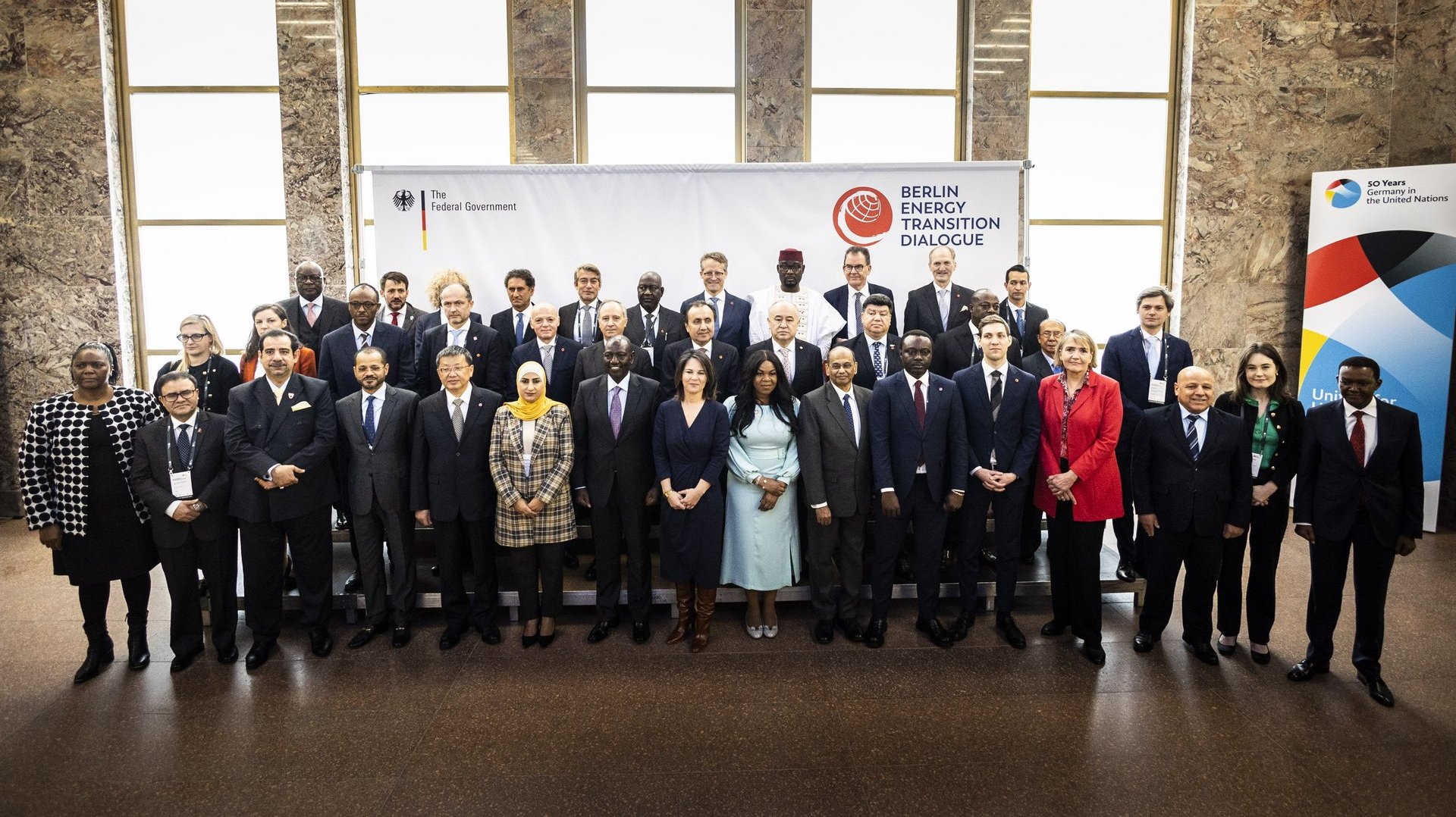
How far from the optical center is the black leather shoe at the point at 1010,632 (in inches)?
175

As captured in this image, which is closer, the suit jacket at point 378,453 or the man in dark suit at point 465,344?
the suit jacket at point 378,453

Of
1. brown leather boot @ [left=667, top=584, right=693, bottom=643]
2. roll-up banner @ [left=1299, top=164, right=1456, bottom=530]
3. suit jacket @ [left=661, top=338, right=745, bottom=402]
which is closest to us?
brown leather boot @ [left=667, top=584, right=693, bottom=643]

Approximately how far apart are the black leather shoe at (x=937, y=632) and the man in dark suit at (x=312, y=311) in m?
4.38

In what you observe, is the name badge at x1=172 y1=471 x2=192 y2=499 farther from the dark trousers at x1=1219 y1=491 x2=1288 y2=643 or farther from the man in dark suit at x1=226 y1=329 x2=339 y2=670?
the dark trousers at x1=1219 y1=491 x2=1288 y2=643

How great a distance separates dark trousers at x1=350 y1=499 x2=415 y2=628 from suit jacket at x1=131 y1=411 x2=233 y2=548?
64cm

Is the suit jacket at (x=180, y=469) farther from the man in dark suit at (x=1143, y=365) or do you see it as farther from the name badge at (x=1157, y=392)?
the name badge at (x=1157, y=392)

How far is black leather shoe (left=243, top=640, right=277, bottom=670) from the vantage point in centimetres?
423

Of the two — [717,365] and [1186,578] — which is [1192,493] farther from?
[717,365]

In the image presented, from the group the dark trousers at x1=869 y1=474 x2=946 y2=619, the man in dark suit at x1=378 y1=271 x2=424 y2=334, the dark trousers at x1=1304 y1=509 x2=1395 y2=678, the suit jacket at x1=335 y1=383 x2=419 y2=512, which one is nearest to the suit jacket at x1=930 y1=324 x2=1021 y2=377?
the dark trousers at x1=869 y1=474 x2=946 y2=619

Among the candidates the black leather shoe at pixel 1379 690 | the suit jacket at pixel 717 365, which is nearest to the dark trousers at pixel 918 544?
the suit jacket at pixel 717 365

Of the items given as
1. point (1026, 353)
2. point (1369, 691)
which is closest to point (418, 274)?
point (1026, 353)

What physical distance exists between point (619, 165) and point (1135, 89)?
17.1 ft

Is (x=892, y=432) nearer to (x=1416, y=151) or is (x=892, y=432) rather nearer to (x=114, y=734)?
(x=114, y=734)

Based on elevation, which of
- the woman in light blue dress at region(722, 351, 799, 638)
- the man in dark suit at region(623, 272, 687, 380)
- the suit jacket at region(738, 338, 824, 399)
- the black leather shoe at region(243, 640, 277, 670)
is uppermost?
the man in dark suit at region(623, 272, 687, 380)
